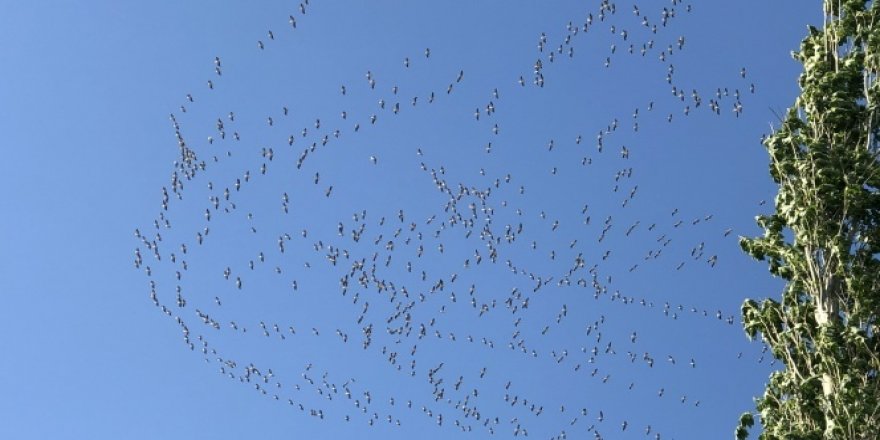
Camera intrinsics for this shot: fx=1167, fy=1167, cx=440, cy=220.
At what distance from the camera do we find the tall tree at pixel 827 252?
21.4 meters

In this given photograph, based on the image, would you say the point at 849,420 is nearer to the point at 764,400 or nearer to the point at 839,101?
the point at 764,400

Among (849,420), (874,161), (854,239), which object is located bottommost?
(849,420)

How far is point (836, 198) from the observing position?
2311 centimetres

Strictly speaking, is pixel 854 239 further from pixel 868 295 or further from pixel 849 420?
pixel 849 420

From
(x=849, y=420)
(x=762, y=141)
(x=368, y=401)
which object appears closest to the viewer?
(x=849, y=420)

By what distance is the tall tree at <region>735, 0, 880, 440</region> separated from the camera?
21406 millimetres

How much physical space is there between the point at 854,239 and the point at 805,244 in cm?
93

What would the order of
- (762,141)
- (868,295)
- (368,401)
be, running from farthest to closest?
(368,401) → (762,141) → (868,295)

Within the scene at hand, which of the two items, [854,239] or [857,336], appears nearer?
[857,336]

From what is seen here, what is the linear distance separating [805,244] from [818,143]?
2.09 metres

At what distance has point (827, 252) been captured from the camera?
2308 centimetres

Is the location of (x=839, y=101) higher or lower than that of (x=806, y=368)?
higher

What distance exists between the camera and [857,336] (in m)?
21.3

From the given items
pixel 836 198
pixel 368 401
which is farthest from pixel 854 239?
pixel 368 401
